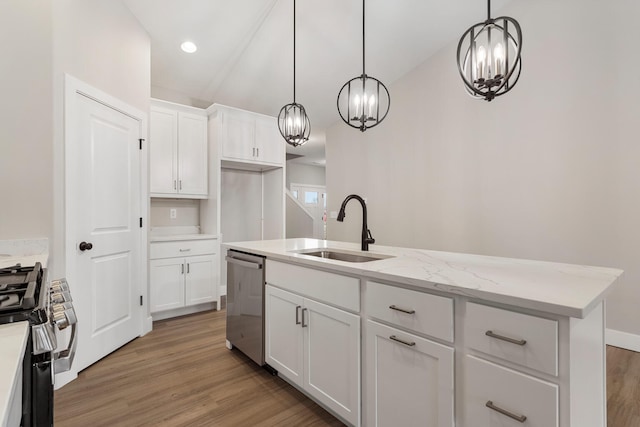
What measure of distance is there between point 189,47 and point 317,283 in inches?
124

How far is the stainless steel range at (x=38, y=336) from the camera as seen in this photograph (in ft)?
2.56

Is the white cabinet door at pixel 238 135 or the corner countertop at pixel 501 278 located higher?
the white cabinet door at pixel 238 135

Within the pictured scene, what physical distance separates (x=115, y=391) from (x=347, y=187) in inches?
163

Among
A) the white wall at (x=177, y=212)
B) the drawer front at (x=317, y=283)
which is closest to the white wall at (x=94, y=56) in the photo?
the white wall at (x=177, y=212)

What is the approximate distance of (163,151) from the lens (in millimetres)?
3570

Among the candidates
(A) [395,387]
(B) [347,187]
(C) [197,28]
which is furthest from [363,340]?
(B) [347,187]

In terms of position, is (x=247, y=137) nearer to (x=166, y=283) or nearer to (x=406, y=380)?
(x=166, y=283)

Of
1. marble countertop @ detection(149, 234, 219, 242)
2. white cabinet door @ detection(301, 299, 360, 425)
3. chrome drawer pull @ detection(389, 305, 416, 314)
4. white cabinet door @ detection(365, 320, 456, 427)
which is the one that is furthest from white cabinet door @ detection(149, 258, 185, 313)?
chrome drawer pull @ detection(389, 305, 416, 314)

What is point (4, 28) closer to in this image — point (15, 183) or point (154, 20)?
point (15, 183)

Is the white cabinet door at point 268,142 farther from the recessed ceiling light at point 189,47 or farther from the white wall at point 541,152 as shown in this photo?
the white wall at point 541,152

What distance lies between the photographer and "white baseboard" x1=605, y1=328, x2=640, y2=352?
106 inches

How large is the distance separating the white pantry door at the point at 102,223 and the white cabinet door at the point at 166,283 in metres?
0.34

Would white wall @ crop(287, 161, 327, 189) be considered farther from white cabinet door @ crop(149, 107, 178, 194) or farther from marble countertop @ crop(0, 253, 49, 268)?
marble countertop @ crop(0, 253, 49, 268)

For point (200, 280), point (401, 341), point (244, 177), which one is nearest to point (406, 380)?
point (401, 341)
